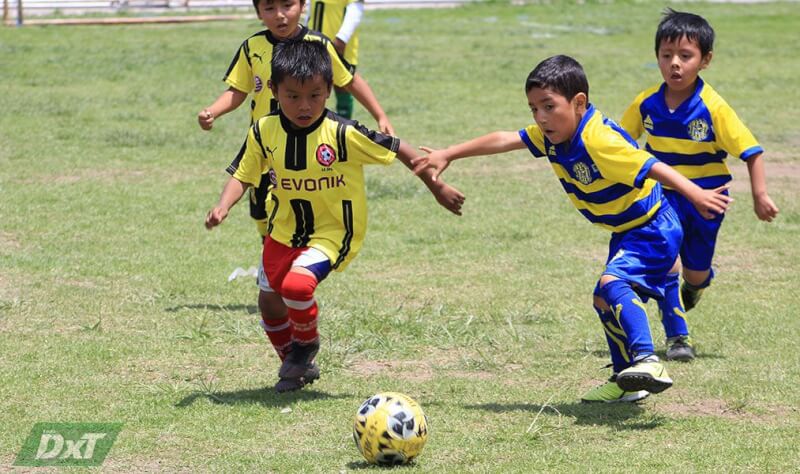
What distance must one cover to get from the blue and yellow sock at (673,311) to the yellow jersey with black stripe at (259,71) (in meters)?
2.15

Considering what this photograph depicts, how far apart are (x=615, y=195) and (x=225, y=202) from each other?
180 cm

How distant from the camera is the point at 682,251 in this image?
22.4 ft

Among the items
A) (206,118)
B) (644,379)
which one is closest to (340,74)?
(206,118)

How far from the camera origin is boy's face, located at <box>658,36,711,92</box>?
6.38 m

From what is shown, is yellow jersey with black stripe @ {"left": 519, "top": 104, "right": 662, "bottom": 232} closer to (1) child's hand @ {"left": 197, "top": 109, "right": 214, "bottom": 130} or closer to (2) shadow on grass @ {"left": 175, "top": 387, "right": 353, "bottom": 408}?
(2) shadow on grass @ {"left": 175, "top": 387, "right": 353, "bottom": 408}

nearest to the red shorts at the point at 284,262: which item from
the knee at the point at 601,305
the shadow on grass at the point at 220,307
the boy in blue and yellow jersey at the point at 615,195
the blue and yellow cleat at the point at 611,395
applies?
the boy in blue and yellow jersey at the point at 615,195

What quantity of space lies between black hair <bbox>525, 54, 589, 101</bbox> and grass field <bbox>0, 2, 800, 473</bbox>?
1.45 meters

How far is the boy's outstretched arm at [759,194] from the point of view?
5.76 metres

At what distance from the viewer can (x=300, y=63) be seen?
5.47 metres

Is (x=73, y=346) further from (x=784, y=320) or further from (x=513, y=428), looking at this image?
(x=784, y=320)

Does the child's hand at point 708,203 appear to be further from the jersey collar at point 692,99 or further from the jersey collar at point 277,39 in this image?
the jersey collar at point 277,39

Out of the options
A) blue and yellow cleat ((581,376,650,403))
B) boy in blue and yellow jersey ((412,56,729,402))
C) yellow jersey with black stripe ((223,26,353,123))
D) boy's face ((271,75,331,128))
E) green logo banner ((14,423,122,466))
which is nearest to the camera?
green logo banner ((14,423,122,466))

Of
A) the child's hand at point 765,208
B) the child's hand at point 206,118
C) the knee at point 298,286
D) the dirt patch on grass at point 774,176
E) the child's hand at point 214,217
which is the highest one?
the child's hand at point 206,118

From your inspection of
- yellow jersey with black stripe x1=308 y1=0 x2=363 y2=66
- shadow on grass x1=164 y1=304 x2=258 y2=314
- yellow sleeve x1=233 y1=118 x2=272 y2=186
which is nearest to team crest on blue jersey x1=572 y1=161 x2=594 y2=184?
yellow sleeve x1=233 y1=118 x2=272 y2=186
